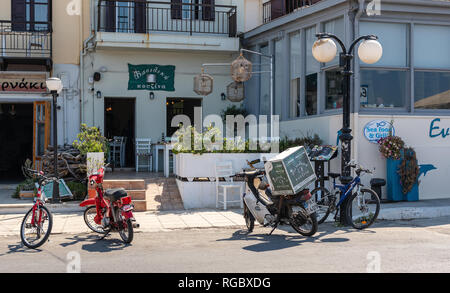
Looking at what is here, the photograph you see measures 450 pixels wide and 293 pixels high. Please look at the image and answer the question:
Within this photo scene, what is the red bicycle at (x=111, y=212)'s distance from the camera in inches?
287

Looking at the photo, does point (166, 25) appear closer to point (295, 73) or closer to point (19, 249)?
point (295, 73)

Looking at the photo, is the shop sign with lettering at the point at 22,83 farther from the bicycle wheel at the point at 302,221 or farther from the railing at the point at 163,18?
the bicycle wheel at the point at 302,221

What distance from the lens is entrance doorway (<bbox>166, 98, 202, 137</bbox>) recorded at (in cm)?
1584

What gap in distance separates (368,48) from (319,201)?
274 cm

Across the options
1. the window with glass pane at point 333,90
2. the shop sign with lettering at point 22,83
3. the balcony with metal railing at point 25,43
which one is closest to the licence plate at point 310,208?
the window with glass pane at point 333,90

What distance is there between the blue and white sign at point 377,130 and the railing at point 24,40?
8849 mm

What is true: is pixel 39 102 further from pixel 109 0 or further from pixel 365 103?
pixel 365 103

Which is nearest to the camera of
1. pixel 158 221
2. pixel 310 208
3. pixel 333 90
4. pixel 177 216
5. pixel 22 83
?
pixel 310 208

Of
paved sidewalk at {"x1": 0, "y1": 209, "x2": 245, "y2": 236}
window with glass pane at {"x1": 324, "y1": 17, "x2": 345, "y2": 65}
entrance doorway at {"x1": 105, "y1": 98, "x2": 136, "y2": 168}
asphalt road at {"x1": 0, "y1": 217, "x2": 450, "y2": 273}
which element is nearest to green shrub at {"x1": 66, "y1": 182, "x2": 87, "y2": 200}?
paved sidewalk at {"x1": 0, "y1": 209, "x2": 245, "y2": 236}

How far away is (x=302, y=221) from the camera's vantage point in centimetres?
763

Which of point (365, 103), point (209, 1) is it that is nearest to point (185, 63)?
point (209, 1)

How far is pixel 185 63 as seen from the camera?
15578 millimetres

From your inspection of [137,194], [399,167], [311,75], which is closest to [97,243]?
[137,194]

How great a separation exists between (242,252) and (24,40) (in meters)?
10.8
